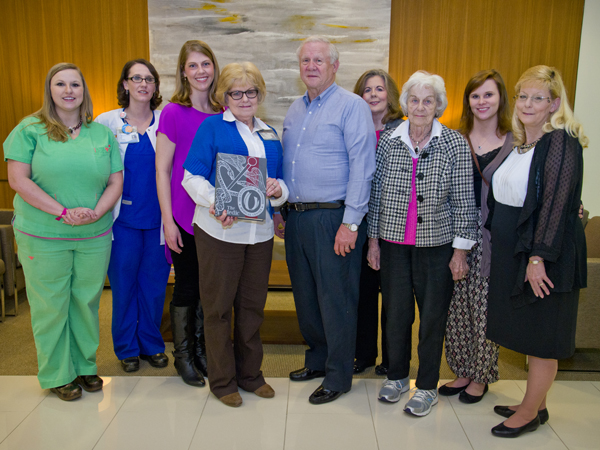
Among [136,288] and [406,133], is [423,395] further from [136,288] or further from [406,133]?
[136,288]

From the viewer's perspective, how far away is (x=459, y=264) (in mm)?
2166

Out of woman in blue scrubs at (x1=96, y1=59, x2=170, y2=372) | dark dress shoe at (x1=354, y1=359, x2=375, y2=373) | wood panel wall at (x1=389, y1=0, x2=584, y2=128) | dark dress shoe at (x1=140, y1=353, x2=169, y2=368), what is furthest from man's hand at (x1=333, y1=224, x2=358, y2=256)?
wood panel wall at (x1=389, y1=0, x2=584, y2=128)

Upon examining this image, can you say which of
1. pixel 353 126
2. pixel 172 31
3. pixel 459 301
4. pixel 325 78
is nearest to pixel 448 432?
pixel 459 301

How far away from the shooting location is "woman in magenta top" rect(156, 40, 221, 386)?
7.93 ft

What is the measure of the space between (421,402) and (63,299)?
190cm

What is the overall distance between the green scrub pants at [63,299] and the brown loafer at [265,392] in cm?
92

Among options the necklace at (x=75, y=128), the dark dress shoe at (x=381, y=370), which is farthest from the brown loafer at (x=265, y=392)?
the necklace at (x=75, y=128)

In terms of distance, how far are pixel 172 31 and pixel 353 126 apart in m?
3.47

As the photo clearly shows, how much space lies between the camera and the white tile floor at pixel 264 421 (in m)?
2.05

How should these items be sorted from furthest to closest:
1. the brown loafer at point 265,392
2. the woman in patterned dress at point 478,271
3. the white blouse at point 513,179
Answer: the brown loafer at point 265,392
the woman in patterned dress at point 478,271
the white blouse at point 513,179

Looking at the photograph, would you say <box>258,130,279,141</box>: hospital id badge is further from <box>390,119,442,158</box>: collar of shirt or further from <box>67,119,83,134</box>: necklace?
<box>67,119,83,134</box>: necklace

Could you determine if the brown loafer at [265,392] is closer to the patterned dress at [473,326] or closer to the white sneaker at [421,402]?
the white sneaker at [421,402]

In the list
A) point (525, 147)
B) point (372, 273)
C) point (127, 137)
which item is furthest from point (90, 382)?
point (525, 147)

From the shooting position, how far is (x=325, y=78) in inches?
90.1
